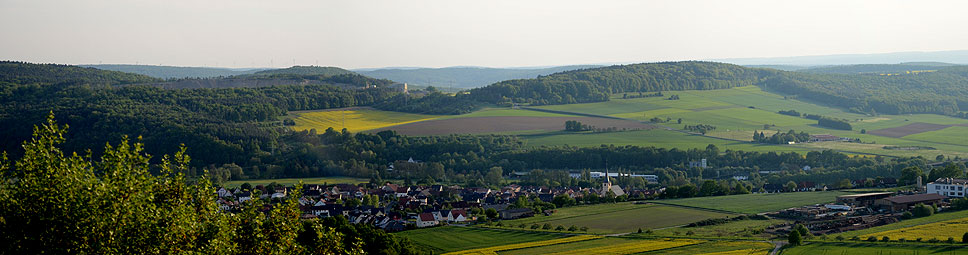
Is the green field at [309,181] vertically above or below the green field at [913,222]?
below

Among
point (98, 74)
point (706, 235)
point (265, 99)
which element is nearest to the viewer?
point (706, 235)

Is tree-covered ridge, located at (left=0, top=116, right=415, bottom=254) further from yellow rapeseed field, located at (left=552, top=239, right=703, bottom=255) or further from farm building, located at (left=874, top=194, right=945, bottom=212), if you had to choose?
farm building, located at (left=874, top=194, right=945, bottom=212)

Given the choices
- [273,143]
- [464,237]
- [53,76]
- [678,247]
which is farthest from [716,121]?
[53,76]

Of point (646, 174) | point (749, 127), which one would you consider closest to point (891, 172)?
point (646, 174)

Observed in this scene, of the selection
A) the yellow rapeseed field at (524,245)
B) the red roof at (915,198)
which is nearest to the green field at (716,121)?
the red roof at (915,198)

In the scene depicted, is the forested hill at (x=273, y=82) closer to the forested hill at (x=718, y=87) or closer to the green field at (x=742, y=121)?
the forested hill at (x=718, y=87)

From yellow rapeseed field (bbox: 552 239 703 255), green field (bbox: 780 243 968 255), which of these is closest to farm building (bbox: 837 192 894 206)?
green field (bbox: 780 243 968 255)

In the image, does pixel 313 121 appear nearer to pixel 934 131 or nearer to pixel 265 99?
pixel 265 99
